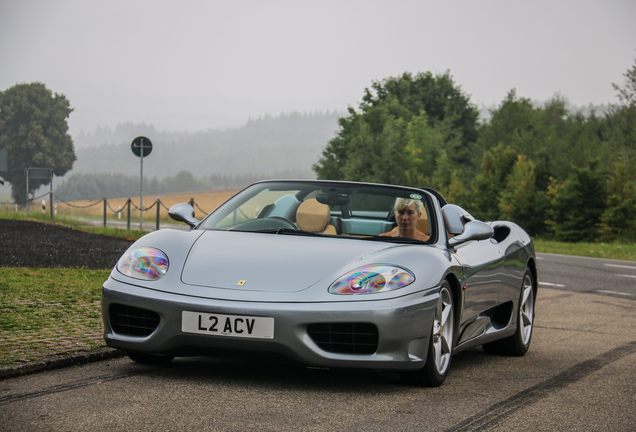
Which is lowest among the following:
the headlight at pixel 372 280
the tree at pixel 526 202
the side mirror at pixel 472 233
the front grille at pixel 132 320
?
the tree at pixel 526 202

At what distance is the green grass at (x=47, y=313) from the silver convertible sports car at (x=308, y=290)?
0.76 m

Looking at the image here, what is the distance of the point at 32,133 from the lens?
9275 cm

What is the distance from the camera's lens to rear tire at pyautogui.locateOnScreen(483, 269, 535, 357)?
6.98 m

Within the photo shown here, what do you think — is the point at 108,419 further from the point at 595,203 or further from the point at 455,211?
the point at 595,203

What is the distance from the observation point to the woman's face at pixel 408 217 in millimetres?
6160

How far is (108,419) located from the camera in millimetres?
3975

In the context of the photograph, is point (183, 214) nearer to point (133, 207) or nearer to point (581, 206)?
point (581, 206)

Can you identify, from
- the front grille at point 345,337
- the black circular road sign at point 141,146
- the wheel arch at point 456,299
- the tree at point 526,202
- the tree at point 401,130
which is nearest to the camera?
the front grille at point 345,337

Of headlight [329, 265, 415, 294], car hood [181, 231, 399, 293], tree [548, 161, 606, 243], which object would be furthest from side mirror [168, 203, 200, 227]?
tree [548, 161, 606, 243]

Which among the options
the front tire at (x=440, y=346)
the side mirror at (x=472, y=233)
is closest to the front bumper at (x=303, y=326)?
the front tire at (x=440, y=346)

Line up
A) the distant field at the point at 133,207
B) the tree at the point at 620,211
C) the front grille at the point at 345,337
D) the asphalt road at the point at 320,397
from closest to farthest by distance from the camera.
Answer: the asphalt road at the point at 320,397 → the front grille at the point at 345,337 → the tree at the point at 620,211 → the distant field at the point at 133,207

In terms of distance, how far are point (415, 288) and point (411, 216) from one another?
1282mm

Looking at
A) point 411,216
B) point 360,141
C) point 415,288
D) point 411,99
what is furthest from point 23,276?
point 411,99

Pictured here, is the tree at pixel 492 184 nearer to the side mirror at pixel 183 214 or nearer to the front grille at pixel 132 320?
the side mirror at pixel 183 214
